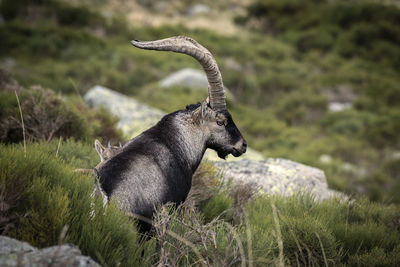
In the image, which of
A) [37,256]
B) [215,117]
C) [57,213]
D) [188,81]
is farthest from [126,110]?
[188,81]

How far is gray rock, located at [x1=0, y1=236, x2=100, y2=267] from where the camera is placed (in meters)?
1.91

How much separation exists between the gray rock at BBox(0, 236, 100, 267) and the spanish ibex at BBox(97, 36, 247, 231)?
3.07ft

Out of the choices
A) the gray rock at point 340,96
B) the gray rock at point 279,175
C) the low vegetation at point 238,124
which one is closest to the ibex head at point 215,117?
the low vegetation at point 238,124

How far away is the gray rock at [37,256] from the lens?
191 cm

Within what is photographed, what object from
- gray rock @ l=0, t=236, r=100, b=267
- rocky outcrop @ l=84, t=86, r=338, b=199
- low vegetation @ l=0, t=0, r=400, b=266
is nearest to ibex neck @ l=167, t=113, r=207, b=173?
low vegetation @ l=0, t=0, r=400, b=266

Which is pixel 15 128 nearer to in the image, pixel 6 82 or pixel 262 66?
pixel 6 82

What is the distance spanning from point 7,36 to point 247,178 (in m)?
22.1

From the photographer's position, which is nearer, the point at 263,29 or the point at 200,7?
the point at 263,29

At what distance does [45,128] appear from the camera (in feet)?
18.8

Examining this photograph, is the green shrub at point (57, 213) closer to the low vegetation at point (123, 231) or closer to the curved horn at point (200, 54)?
the low vegetation at point (123, 231)

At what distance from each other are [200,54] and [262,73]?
26681mm

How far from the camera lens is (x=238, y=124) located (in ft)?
31.7

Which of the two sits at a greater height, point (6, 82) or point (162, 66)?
point (6, 82)

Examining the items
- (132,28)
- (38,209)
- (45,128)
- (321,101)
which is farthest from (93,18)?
(38,209)
